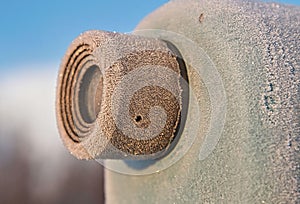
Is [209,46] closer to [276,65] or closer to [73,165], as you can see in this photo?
[276,65]

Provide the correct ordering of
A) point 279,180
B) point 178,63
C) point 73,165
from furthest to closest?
1. point 73,165
2. point 178,63
3. point 279,180

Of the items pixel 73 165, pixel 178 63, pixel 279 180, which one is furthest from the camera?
pixel 73 165

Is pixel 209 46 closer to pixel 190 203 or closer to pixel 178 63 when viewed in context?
pixel 178 63

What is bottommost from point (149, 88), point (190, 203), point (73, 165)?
point (190, 203)

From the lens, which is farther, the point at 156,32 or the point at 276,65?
the point at 156,32

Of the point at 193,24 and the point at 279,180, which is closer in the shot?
the point at 279,180

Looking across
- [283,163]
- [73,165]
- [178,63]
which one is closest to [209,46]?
[178,63]

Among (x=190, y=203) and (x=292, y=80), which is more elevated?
(x=292, y=80)

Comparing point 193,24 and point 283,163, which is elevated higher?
point 193,24

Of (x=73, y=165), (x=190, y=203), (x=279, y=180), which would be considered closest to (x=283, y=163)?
(x=279, y=180)
